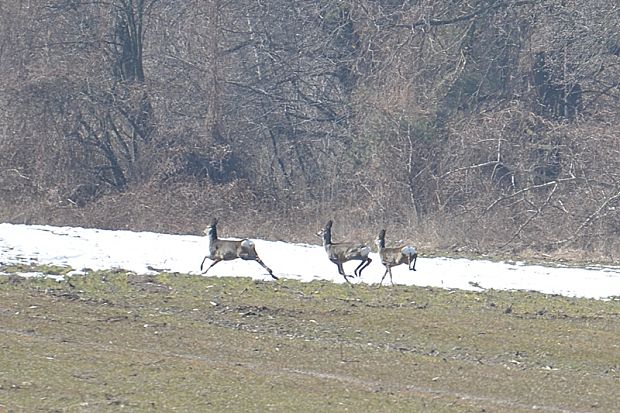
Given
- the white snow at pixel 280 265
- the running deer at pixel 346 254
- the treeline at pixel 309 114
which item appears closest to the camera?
the running deer at pixel 346 254

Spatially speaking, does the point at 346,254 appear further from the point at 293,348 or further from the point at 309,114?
the point at 309,114

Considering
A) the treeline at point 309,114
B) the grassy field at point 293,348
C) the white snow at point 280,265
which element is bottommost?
the grassy field at point 293,348

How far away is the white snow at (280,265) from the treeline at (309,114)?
24.9ft

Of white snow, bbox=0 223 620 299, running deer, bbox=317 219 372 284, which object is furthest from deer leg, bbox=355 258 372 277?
white snow, bbox=0 223 620 299

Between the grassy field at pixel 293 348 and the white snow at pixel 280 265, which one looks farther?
the white snow at pixel 280 265

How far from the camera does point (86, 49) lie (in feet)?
119

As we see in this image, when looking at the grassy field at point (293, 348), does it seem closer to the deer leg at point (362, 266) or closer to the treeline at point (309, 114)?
the deer leg at point (362, 266)

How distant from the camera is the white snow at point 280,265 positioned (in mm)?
20781

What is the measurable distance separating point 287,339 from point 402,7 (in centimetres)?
2250

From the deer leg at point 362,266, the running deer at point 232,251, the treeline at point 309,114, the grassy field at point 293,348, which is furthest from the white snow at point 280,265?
the treeline at point 309,114

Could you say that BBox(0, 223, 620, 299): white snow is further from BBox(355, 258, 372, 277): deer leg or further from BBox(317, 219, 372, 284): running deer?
BBox(317, 219, 372, 284): running deer

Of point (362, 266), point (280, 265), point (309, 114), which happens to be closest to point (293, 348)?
point (362, 266)

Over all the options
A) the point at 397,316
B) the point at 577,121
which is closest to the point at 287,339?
the point at 397,316

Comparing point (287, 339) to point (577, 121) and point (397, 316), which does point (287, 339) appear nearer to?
point (397, 316)
